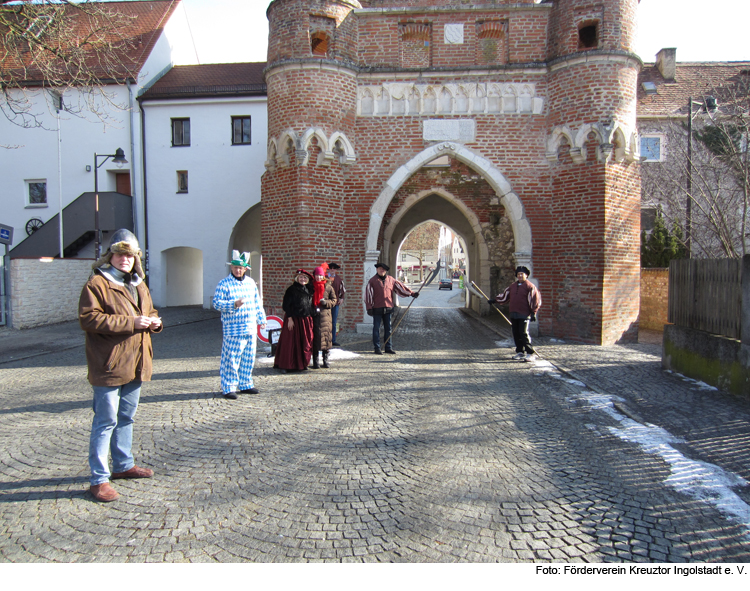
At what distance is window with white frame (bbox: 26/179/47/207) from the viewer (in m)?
20.0

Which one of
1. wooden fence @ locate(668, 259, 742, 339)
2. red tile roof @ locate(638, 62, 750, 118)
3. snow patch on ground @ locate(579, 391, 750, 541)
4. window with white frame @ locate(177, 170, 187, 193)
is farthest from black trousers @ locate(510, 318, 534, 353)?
red tile roof @ locate(638, 62, 750, 118)

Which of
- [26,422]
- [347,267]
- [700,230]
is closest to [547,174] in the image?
[347,267]

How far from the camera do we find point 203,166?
19672mm

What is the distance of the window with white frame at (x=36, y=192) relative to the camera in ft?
65.8

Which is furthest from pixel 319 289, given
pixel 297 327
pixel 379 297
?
pixel 379 297

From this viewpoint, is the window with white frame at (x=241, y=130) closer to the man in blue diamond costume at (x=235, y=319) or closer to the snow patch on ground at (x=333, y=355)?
the snow patch on ground at (x=333, y=355)

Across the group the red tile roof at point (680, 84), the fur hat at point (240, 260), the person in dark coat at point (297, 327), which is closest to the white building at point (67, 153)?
the person in dark coat at point (297, 327)

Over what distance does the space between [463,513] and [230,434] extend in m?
2.54

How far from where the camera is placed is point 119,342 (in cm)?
359

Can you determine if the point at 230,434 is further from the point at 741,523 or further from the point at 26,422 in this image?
the point at 741,523

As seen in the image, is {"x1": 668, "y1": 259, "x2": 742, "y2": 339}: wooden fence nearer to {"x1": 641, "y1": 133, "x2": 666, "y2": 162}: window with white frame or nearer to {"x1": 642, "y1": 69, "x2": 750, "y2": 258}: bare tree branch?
{"x1": 642, "y1": 69, "x2": 750, "y2": 258}: bare tree branch

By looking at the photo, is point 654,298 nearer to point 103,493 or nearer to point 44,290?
point 103,493

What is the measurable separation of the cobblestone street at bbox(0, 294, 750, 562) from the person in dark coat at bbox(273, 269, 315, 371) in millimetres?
490

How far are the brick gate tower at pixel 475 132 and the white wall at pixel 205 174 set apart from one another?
777 cm
